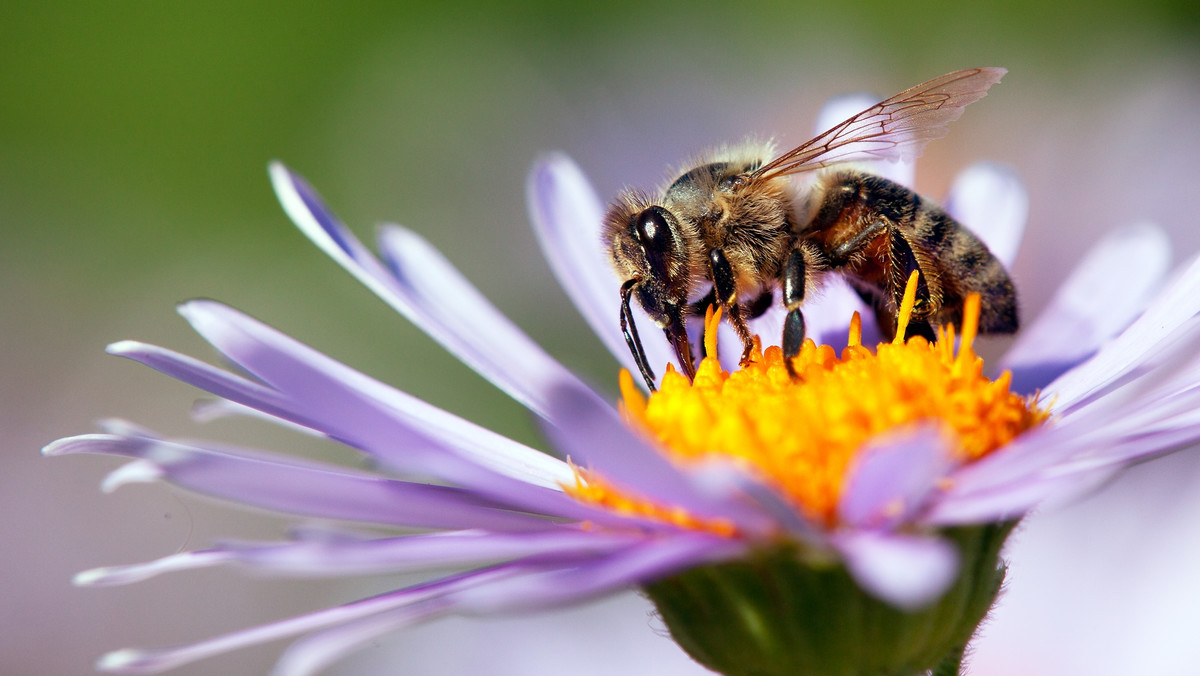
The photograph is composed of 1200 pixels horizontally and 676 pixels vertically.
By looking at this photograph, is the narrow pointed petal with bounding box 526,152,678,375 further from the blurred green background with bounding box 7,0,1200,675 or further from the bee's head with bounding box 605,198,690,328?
the blurred green background with bounding box 7,0,1200,675

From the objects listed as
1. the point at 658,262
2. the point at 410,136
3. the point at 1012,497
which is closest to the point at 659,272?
the point at 658,262

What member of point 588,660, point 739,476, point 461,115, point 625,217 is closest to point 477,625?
point 588,660

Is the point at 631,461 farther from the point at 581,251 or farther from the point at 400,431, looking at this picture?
the point at 581,251

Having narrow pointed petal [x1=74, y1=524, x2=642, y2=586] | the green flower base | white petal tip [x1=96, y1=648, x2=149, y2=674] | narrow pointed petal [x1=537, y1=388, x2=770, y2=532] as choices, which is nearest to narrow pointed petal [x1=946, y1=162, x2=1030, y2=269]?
the green flower base

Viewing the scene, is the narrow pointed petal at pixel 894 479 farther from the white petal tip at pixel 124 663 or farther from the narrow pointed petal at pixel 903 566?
the white petal tip at pixel 124 663

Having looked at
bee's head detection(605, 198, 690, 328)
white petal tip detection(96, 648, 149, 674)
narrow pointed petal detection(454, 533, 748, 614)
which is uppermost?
bee's head detection(605, 198, 690, 328)

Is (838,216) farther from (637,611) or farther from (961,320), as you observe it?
(637,611)
